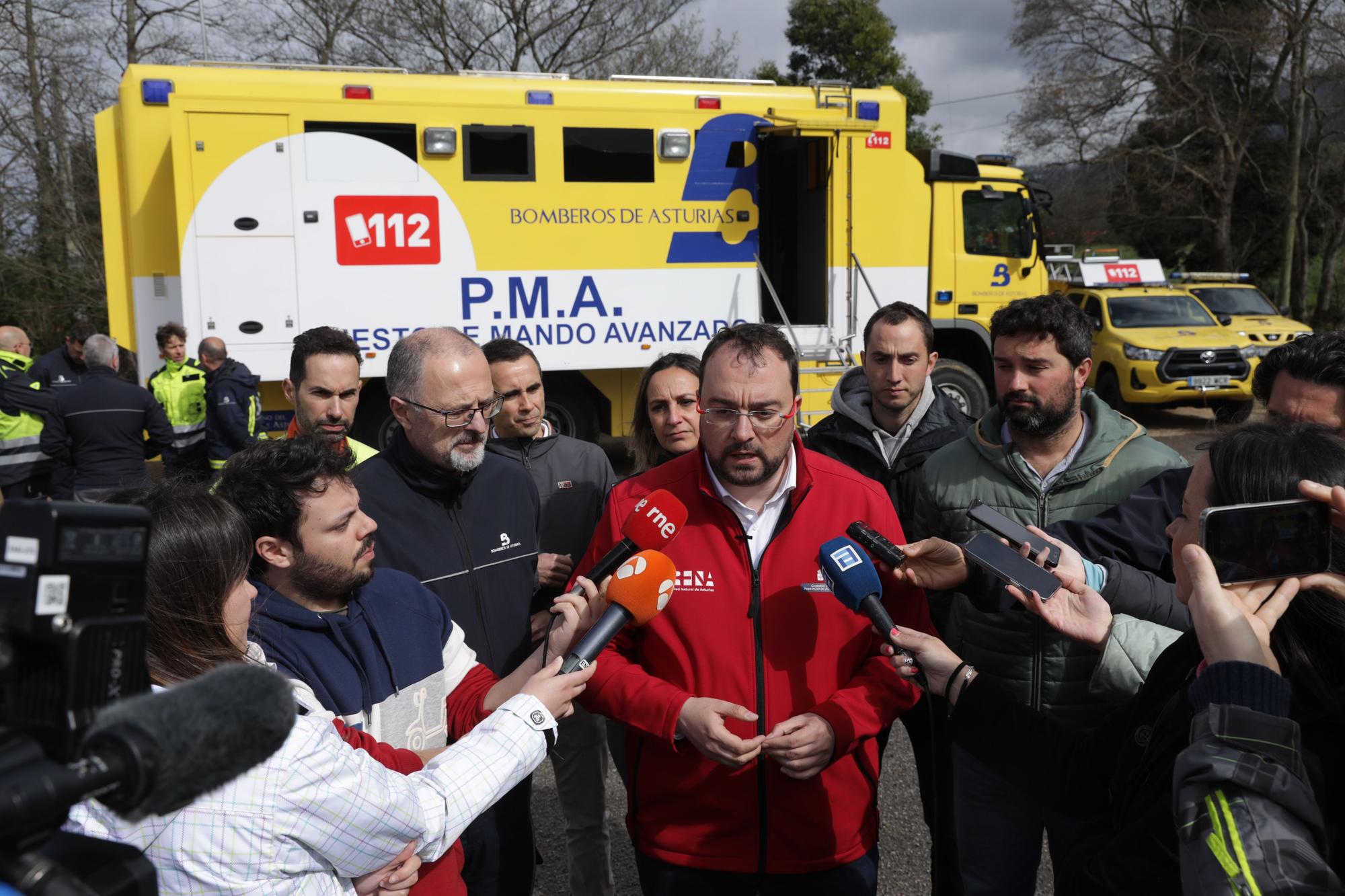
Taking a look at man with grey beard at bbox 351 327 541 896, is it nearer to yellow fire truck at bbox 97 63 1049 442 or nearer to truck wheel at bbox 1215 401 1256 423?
yellow fire truck at bbox 97 63 1049 442

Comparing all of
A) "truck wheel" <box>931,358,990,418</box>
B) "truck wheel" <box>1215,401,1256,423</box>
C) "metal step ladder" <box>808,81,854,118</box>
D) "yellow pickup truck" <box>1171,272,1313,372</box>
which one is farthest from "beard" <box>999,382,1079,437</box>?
"yellow pickup truck" <box>1171,272,1313,372</box>

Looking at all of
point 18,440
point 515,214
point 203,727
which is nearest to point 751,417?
point 203,727

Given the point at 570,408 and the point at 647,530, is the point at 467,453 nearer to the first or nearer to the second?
the point at 647,530

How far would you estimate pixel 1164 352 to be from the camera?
13375 mm

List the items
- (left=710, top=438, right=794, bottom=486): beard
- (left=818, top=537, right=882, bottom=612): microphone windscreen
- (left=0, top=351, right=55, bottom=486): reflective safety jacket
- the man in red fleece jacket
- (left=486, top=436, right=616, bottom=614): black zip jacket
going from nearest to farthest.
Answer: (left=818, top=537, right=882, bottom=612): microphone windscreen, the man in red fleece jacket, (left=710, top=438, right=794, bottom=486): beard, (left=486, top=436, right=616, bottom=614): black zip jacket, (left=0, top=351, right=55, bottom=486): reflective safety jacket

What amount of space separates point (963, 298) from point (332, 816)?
35.1ft

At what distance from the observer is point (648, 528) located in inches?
93.9

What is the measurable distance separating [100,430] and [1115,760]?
23.1 feet

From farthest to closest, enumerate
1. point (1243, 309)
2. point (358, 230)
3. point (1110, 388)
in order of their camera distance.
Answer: point (1243, 309)
point (1110, 388)
point (358, 230)

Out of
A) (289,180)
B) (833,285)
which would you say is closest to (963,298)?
(833,285)

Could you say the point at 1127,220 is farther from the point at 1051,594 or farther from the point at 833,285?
the point at 1051,594

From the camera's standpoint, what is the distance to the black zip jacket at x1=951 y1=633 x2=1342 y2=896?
155 cm

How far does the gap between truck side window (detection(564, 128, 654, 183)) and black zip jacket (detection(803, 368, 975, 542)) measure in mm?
6008

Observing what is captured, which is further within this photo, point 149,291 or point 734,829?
point 149,291
